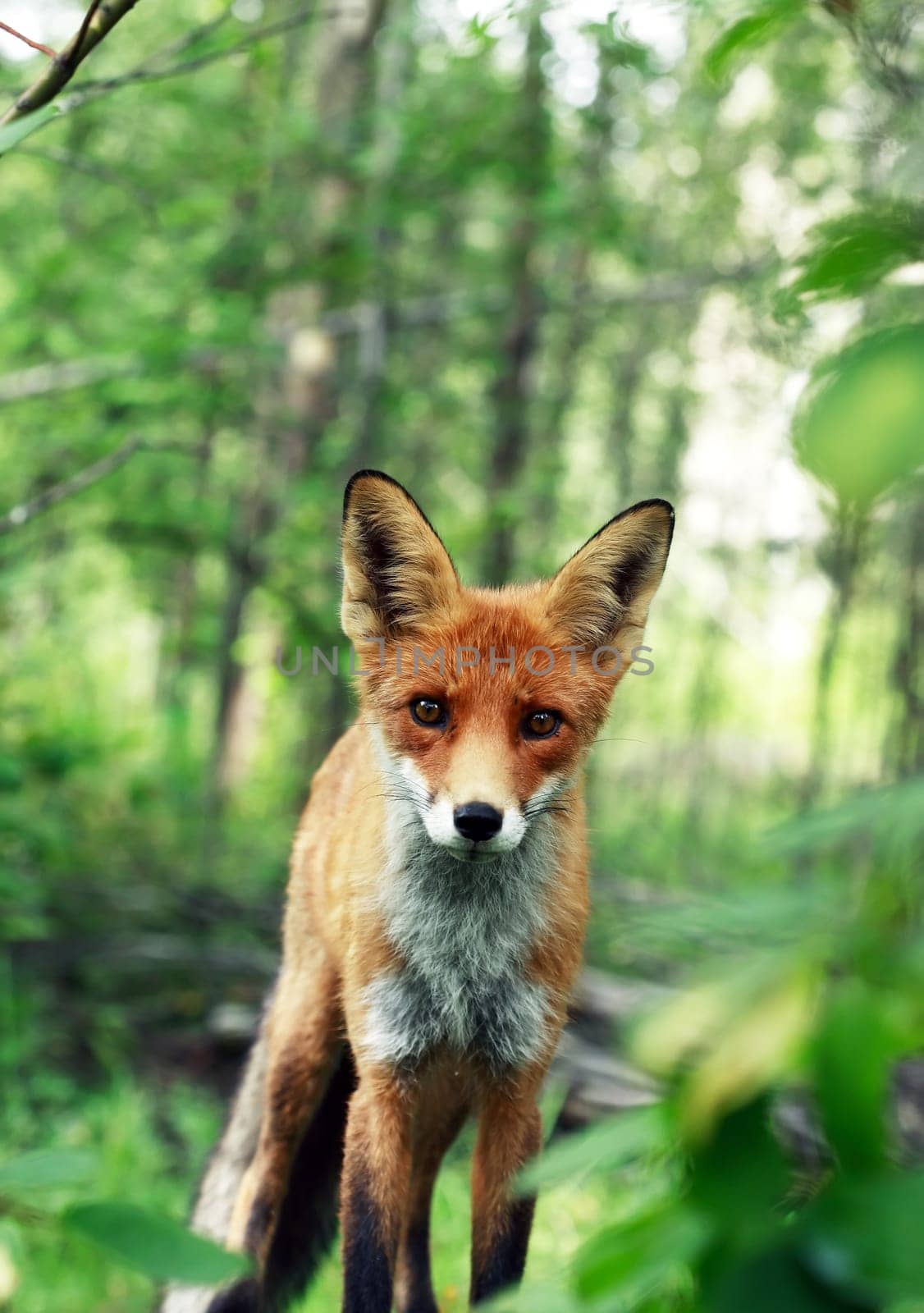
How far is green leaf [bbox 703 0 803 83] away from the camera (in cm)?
80

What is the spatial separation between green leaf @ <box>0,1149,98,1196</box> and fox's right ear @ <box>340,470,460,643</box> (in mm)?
1409

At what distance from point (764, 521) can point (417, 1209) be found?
1203cm

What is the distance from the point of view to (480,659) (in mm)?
2105

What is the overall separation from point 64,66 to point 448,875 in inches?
65.0

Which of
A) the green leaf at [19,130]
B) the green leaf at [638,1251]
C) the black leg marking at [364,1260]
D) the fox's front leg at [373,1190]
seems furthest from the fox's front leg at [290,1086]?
the green leaf at [638,1251]

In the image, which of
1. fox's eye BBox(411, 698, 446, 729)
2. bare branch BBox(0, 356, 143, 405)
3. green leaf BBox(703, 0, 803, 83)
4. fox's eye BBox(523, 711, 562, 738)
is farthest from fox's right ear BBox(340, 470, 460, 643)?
bare branch BBox(0, 356, 143, 405)

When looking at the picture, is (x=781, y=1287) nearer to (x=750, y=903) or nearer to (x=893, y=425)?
(x=750, y=903)

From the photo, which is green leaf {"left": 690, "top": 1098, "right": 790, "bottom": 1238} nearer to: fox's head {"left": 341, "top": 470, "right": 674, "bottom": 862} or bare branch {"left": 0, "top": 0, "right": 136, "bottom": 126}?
fox's head {"left": 341, "top": 470, "right": 674, "bottom": 862}

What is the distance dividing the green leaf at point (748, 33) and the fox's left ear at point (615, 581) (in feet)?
3.26

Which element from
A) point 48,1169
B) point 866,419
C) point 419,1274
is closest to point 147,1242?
point 48,1169

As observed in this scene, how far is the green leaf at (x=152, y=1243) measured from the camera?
69 cm

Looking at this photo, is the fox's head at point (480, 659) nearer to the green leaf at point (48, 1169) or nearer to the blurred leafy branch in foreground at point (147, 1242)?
the green leaf at point (48, 1169)

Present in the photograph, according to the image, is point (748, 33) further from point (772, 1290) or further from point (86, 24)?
point (86, 24)

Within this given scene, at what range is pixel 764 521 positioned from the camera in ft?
44.8
